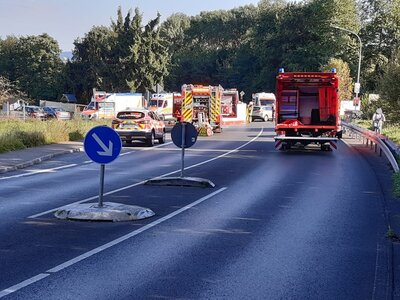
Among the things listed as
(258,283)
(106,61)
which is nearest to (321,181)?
(258,283)

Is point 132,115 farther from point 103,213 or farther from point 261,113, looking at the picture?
point 261,113

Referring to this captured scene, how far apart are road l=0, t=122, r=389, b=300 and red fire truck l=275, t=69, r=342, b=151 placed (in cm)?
841

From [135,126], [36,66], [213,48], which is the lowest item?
[135,126]

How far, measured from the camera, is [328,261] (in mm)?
7875

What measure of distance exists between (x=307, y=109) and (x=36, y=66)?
218 ft

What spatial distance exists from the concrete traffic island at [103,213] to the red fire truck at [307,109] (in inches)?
611

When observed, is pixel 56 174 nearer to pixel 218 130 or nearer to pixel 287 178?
pixel 287 178

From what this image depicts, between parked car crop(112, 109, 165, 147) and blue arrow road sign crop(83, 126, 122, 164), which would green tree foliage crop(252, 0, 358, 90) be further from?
blue arrow road sign crop(83, 126, 122, 164)

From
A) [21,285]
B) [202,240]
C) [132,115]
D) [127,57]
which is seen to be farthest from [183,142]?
[127,57]

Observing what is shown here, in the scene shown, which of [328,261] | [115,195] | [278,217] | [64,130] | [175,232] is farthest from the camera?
[64,130]

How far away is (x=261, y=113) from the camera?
62750 millimetres

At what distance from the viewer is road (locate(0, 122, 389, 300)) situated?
6.62 m

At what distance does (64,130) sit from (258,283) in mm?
24214

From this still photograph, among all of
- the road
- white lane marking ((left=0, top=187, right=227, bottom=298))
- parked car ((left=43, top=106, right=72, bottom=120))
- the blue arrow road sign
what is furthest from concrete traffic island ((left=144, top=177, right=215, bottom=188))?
parked car ((left=43, top=106, right=72, bottom=120))
